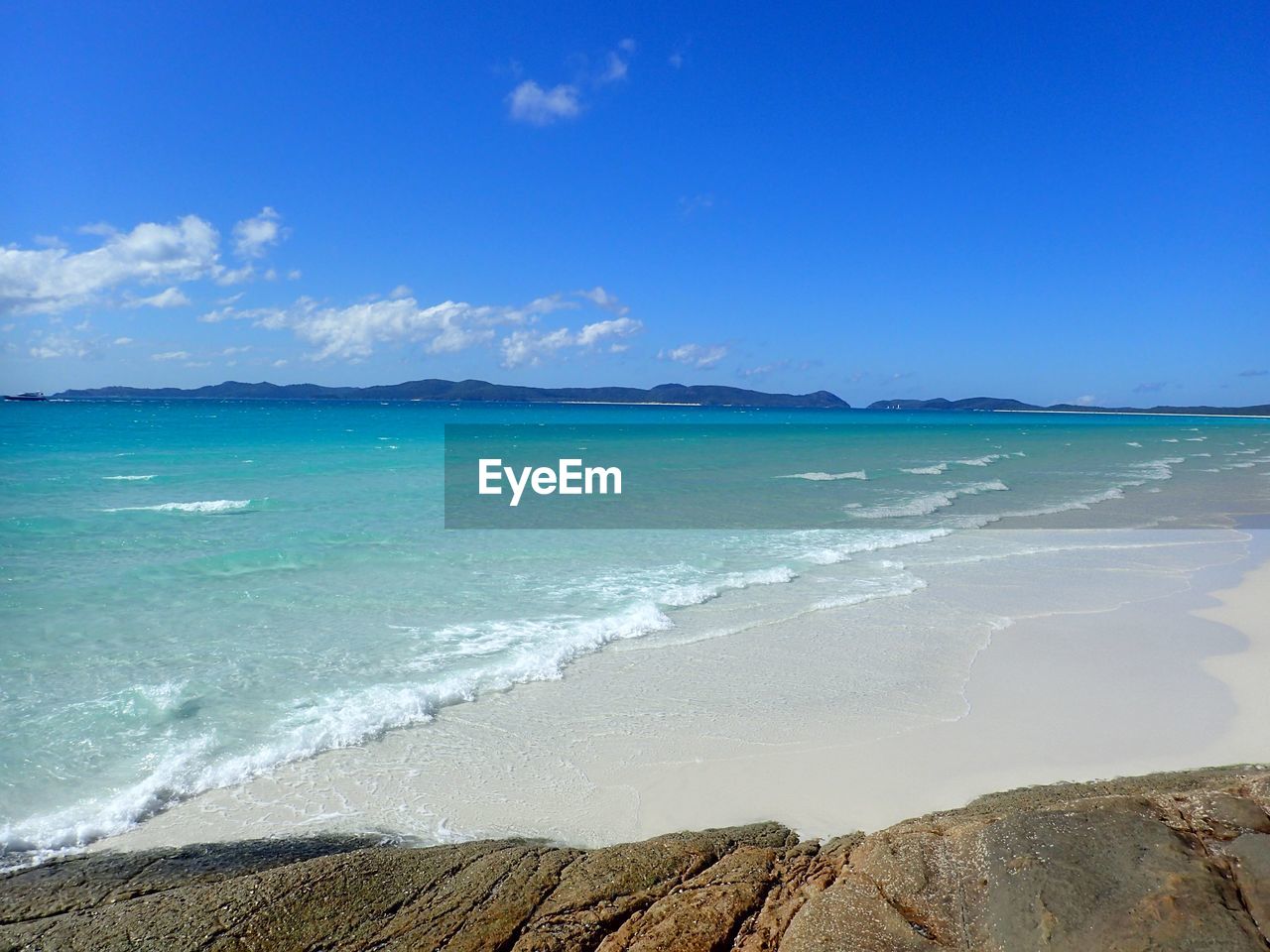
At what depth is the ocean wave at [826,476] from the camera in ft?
109

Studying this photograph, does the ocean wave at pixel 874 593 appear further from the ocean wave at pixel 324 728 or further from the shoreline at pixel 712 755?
the ocean wave at pixel 324 728

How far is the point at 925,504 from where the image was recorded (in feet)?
82.3

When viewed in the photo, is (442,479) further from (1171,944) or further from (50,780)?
(1171,944)

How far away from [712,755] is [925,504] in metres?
20.5

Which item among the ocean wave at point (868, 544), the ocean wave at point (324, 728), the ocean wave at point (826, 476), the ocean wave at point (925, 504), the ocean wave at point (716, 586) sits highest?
the ocean wave at point (826, 476)

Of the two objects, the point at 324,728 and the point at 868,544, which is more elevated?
the point at 868,544

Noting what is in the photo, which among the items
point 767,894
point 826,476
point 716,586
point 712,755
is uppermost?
point 826,476

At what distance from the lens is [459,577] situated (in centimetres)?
1354

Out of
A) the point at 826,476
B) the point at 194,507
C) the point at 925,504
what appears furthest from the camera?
the point at 826,476

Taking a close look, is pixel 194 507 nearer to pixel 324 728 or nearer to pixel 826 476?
pixel 324 728

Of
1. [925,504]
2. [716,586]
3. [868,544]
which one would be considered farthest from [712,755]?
[925,504]

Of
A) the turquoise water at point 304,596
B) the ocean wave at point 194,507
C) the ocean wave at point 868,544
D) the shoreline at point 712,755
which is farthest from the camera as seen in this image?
the ocean wave at point 194,507

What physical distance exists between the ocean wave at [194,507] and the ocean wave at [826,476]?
21257 mm

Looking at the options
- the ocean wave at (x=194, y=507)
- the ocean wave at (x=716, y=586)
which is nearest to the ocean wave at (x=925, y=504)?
the ocean wave at (x=716, y=586)
